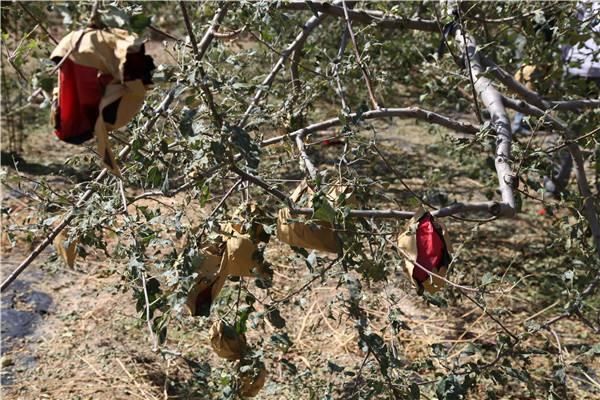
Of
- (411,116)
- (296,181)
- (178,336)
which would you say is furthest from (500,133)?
(178,336)

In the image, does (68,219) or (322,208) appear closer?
(322,208)

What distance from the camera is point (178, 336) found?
8.83 feet

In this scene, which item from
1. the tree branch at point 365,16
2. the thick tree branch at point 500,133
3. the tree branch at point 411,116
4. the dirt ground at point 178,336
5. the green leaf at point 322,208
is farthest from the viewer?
the dirt ground at point 178,336

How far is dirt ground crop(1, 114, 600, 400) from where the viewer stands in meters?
2.39

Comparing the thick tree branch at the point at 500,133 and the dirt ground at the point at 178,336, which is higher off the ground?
the thick tree branch at the point at 500,133

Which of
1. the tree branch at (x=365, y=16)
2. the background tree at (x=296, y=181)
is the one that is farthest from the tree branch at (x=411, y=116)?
the tree branch at (x=365, y=16)

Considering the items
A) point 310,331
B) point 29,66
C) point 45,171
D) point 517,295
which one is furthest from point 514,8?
point 29,66

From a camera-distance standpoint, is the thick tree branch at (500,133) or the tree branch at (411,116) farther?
the tree branch at (411,116)

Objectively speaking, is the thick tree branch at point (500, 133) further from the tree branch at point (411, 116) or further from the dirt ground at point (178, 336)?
the dirt ground at point (178, 336)

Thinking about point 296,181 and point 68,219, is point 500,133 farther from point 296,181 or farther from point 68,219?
point 68,219

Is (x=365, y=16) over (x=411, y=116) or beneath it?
over

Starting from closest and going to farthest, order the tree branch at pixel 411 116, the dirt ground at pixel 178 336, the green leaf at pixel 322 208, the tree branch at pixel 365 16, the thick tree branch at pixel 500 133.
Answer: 1. the green leaf at pixel 322 208
2. the thick tree branch at pixel 500 133
3. the tree branch at pixel 411 116
4. the tree branch at pixel 365 16
5. the dirt ground at pixel 178 336

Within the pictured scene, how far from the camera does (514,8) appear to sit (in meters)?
2.73

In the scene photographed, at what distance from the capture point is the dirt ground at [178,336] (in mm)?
2393
